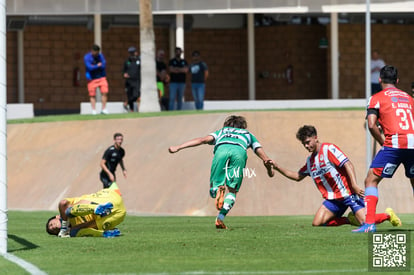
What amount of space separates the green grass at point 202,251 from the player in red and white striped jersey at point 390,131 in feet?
2.22

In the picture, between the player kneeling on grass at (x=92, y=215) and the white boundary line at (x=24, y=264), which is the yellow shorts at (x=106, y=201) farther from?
the white boundary line at (x=24, y=264)

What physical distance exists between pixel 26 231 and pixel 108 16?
72.8ft

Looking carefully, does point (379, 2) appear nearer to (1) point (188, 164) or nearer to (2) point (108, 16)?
(2) point (108, 16)

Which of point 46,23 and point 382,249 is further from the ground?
point 46,23

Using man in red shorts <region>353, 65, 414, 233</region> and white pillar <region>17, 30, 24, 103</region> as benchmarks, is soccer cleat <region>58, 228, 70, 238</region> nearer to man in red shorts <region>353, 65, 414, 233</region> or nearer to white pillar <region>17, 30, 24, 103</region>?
man in red shorts <region>353, 65, 414, 233</region>

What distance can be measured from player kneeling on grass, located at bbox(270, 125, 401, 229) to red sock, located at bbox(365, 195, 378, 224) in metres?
0.91

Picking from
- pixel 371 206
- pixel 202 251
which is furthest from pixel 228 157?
Answer: pixel 202 251

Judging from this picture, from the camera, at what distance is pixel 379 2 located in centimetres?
3369

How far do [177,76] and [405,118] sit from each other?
735 inches

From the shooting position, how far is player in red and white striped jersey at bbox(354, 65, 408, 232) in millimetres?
12320

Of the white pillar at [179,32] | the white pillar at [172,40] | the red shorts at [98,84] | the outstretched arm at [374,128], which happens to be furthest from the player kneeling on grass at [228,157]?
the white pillar at [172,40]

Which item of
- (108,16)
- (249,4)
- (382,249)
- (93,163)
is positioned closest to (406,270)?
(382,249)

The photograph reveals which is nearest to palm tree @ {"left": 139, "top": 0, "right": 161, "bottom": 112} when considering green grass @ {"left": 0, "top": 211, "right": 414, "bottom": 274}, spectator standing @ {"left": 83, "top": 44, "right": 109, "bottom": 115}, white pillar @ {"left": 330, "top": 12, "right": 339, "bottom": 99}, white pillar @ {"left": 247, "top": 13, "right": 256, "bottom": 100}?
spectator standing @ {"left": 83, "top": 44, "right": 109, "bottom": 115}

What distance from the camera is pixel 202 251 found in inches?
441
